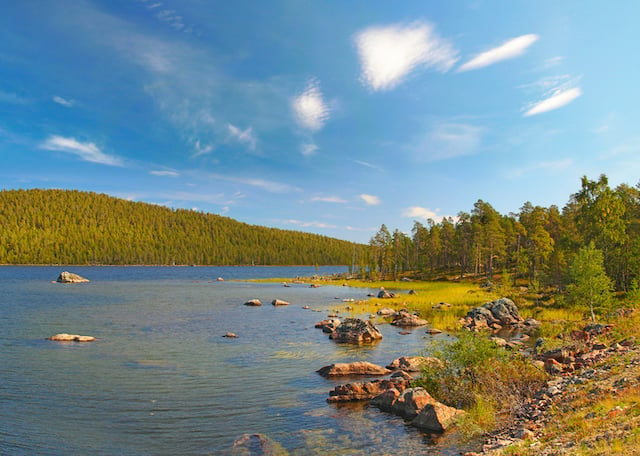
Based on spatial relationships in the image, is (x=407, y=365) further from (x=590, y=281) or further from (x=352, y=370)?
(x=590, y=281)

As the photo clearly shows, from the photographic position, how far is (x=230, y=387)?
23.6 meters

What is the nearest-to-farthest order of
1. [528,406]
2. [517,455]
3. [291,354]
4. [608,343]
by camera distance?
1. [517,455]
2. [528,406]
3. [608,343]
4. [291,354]

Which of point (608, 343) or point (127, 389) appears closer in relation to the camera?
point (127, 389)

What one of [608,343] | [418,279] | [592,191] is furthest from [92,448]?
[418,279]

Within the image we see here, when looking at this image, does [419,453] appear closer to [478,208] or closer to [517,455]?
[517,455]

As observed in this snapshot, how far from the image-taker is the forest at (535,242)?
6159 centimetres

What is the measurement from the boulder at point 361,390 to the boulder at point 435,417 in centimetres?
359

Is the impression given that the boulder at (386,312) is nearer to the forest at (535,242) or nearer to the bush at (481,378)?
the forest at (535,242)

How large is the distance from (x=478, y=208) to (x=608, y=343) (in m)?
116

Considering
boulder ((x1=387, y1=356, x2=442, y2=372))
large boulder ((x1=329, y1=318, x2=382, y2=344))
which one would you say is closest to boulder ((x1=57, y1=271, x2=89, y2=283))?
large boulder ((x1=329, y1=318, x2=382, y2=344))

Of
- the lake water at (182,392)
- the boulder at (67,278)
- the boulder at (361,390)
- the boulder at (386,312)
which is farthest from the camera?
the boulder at (67,278)

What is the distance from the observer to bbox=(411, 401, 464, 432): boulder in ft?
56.6

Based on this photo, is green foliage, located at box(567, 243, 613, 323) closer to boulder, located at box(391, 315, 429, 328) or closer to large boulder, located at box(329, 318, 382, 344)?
boulder, located at box(391, 315, 429, 328)

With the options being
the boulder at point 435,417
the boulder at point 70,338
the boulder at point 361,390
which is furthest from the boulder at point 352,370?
the boulder at point 70,338
